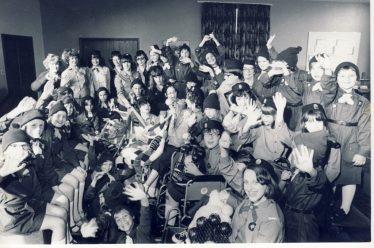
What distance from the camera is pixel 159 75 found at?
9.32 ft

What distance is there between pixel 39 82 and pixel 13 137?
1.47 feet

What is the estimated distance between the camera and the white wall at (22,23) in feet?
8.51

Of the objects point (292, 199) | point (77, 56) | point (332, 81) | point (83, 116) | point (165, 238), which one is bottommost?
point (165, 238)

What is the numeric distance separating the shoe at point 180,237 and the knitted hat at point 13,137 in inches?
49.1

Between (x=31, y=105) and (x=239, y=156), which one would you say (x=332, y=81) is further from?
(x=31, y=105)

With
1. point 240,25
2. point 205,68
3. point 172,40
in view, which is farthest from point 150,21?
point 240,25

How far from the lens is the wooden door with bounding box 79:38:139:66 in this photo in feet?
8.79

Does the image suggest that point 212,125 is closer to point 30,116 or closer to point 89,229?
point 89,229

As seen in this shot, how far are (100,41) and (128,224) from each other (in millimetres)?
1340

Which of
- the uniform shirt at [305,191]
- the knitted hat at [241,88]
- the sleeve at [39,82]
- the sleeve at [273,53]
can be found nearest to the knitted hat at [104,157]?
the sleeve at [39,82]

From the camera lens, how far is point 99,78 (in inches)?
110

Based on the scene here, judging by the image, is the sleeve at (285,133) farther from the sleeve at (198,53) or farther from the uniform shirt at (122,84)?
the uniform shirt at (122,84)
